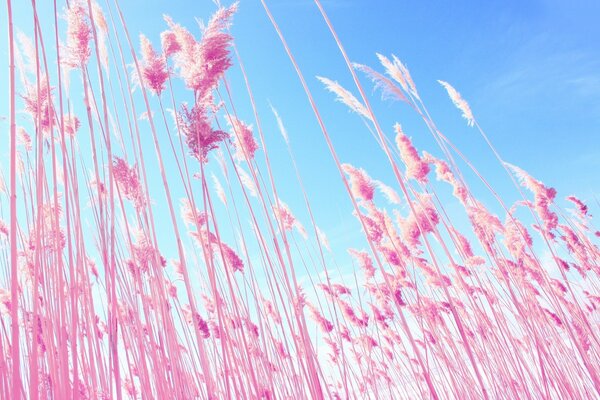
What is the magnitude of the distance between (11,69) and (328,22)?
1.46 metres

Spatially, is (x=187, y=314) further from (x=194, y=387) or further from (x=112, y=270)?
(x=112, y=270)

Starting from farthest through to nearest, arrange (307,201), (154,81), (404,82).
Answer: (404,82) → (307,201) → (154,81)

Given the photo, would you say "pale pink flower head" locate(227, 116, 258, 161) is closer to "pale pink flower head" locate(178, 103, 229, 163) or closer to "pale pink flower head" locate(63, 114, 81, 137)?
"pale pink flower head" locate(178, 103, 229, 163)

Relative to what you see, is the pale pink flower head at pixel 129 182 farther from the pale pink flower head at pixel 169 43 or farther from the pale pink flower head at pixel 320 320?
the pale pink flower head at pixel 320 320

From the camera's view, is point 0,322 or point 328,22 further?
point 328,22

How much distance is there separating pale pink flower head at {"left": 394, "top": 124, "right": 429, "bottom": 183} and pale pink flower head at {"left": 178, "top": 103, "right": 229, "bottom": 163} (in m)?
1.91

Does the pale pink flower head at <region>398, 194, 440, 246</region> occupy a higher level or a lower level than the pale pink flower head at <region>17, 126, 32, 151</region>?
lower

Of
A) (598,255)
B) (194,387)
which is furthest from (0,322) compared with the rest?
(598,255)

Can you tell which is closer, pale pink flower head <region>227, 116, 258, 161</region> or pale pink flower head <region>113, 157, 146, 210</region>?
pale pink flower head <region>113, 157, 146, 210</region>

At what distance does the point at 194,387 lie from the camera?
3.03 metres

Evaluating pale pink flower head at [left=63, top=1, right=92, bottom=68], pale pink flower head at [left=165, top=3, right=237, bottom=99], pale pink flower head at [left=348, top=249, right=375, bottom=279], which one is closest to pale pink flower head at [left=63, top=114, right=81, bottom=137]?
pale pink flower head at [left=63, top=1, right=92, bottom=68]

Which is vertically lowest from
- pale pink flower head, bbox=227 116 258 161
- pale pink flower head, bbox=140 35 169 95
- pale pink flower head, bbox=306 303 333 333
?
pale pink flower head, bbox=306 303 333 333

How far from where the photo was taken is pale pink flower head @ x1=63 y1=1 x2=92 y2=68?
92.7 inches

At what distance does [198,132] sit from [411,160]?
6.64 feet
